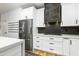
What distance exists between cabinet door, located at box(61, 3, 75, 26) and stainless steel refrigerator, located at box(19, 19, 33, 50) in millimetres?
702

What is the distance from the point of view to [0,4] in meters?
0.98

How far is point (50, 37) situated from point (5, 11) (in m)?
0.93

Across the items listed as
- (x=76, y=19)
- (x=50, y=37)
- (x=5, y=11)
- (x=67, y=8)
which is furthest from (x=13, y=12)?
(x=76, y=19)

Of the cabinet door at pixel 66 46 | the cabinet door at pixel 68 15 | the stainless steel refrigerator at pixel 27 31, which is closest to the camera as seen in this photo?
the stainless steel refrigerator at pixel 27 31

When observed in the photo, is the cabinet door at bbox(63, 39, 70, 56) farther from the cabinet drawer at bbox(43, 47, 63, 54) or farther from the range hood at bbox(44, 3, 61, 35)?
Answer: the range hood at bbox(44, 3, 61, 35)

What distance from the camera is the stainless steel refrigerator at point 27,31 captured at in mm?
1232

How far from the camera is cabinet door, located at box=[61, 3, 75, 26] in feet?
4.90

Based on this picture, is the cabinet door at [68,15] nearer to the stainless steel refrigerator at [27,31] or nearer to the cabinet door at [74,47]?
the cabinet door at [74,47]

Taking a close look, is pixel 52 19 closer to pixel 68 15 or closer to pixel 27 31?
pixel 68 15

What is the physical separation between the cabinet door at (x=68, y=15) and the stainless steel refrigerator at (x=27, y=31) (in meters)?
0.70

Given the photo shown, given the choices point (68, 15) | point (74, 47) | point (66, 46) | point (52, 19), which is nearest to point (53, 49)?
point (66, 46)

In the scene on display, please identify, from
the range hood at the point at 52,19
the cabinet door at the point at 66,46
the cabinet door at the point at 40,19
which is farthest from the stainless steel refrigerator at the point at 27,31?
the cabinet door at the point at 66,46

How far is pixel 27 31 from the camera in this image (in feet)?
4.20

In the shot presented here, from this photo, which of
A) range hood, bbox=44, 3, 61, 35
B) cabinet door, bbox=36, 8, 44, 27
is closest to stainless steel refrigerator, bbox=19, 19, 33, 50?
cabinet door, bbox=36, 8, 44, 27
